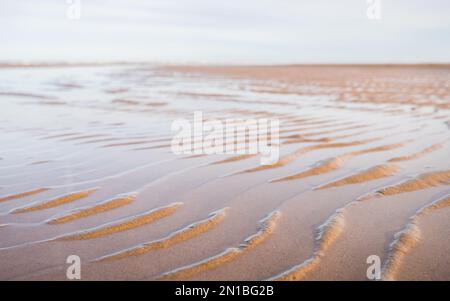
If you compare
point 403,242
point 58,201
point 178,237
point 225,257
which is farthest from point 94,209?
point 403,242

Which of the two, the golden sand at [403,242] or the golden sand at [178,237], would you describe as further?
the golden sand at [178,237]

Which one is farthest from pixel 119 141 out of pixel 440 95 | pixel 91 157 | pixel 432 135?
pixel 440 95

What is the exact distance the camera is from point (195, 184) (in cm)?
338

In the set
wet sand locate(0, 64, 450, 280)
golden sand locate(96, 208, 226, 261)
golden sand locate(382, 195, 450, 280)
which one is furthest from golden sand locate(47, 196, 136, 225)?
golden sand locate(382, 195, 450, 280)

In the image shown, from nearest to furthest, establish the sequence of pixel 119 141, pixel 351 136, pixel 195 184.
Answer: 1. pixel 195 184
2. pixel 119 141
3. pixel 351 136

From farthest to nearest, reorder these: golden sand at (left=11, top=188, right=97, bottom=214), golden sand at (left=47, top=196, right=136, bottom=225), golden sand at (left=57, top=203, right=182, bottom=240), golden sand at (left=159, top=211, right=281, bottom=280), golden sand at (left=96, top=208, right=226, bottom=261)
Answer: golden sand at (left=11, top=188, right=97, bottom=214) → golden sand at (left=47, top=196, right=136, bottom=225) → golden sand at (left=57, top=203, right=182, bottom=240) → golden sand at (left=96, top=208, right=226, bottom=261) → golden sand at (left=159, top=211, right=281, bottom=280)

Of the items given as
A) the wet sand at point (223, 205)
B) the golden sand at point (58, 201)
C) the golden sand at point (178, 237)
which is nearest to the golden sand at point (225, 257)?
the wet sand at point (223, 205)

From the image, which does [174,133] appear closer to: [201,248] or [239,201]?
[239,201]

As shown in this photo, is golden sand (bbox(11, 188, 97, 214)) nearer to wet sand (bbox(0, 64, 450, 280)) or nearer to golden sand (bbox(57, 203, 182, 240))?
wet sand (bbox(0, 64, 450, 280))

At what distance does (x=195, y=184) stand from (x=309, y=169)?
108cm

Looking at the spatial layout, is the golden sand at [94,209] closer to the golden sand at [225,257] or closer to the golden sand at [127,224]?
the golden sand at [127,224]

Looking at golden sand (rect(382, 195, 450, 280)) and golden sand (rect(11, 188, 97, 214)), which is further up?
golden sand (rect(11, 188, 97, 214))

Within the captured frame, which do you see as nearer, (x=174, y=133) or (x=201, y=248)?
(x=201, y=248)

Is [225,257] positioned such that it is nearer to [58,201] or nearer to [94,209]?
[94,209]
